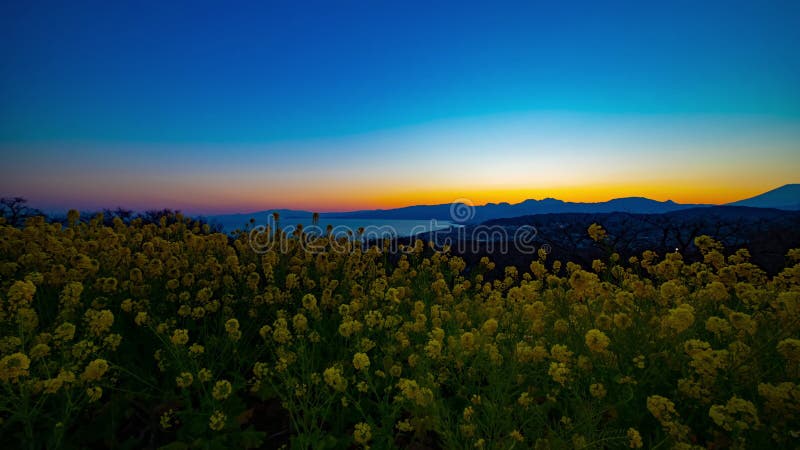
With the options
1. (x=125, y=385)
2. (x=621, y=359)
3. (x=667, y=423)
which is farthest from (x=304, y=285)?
(x=667, y=423)

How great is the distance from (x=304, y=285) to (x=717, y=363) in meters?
4.78

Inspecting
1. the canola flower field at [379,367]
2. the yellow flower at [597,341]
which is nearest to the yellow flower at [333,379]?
the canola flower field at [379,367]

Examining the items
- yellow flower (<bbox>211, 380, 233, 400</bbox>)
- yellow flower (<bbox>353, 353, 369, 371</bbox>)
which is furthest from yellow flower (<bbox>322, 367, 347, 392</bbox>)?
yellow flower (<bbox>211, 380, 233, 400</bbox>)

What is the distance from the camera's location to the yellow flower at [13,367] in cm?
245

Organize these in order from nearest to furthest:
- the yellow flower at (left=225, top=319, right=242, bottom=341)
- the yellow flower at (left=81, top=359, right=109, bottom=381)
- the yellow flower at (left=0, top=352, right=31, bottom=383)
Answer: the yellow flower at (left=0, top=352, right=31, bottom=383)
the yellow flower at (left=81, top=359, right=109, bottom=381)
the yellow flower at (left=225, top=319, right=242, bottom=341)

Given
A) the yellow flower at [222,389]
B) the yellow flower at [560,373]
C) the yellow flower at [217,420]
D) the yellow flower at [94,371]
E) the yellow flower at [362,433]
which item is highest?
the yellow flower at [94,371]

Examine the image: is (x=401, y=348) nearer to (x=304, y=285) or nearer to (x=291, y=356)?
(x=291, y=356)

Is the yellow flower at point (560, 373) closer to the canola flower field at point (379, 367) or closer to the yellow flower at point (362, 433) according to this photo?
the canola flower field at point (379, 367)

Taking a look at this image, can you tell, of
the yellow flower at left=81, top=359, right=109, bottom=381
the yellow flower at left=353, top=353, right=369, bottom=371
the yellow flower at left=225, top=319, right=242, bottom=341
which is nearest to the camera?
the yellow flower at left=81, top=359, right=109, bottom=381

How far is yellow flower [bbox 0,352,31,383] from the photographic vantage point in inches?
96.3

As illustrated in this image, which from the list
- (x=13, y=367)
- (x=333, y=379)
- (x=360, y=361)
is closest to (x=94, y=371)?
(x=13, y=367)

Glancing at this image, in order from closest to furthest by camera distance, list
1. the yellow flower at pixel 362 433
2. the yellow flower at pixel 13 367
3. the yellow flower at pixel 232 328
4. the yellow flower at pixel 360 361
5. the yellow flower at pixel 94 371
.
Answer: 1. the yellow flower at pixel 13 367
2. the yellow flower at pixel 362 433
3. the yellow flower at pixel 94 371
4. the yellow flower at pixel 360 361
5. the yellow flower at pixel 232 328

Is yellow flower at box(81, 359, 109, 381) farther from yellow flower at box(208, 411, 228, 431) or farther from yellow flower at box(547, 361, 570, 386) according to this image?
yellow flower at box(547, 361, 570, 386)

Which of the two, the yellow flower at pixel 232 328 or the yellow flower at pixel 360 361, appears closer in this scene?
the yellow flower at pixel 360 361
